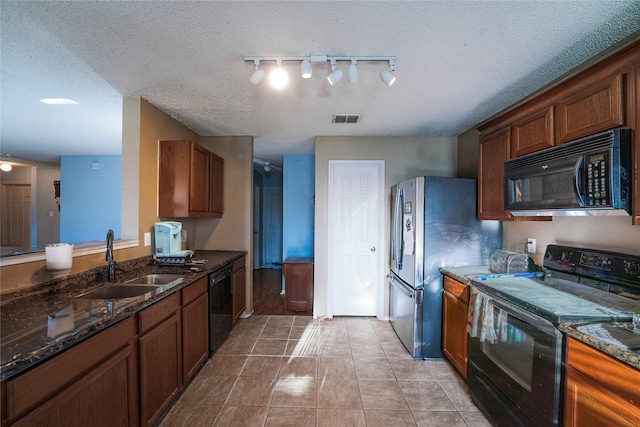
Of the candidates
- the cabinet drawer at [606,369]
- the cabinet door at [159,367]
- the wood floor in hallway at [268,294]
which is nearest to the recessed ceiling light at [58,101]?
the cabinet door at [159,367]

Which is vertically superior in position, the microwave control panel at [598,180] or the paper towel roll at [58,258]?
the microwave control panel at [598,180]

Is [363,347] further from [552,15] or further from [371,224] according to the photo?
→ [552,15]

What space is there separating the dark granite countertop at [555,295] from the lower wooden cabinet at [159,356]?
2.16 m

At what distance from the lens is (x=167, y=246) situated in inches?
93.9

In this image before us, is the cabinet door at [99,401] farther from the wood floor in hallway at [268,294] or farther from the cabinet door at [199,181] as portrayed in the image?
the wood floor in hallway at [268,294]

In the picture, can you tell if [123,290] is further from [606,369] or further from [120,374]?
[606,369]

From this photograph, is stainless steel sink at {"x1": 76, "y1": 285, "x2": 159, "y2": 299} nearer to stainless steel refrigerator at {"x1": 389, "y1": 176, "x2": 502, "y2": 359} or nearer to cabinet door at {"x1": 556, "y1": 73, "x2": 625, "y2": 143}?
stainless steel refrigerator at {"x1": 389, "y1": 176, "x2": 502, "y2": 359}

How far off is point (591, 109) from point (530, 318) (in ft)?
3.94

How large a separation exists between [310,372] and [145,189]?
2231 millimetres

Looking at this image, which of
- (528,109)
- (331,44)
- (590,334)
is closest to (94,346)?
(331,44)

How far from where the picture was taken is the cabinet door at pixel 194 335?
75.6 inches

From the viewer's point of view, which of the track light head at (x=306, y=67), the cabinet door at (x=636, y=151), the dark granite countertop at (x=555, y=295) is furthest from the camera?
the track light head at (x=306, y=67)

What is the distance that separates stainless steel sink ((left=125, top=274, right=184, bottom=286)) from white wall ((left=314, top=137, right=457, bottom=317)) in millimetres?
1733

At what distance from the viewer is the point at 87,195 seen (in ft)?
16.2
